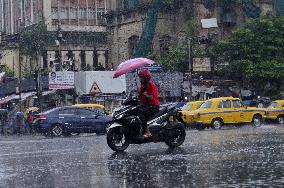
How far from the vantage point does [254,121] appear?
28969mm

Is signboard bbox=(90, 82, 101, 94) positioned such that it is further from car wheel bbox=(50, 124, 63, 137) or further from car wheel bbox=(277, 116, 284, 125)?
car wheel bbox=(277, 116, 284, 125)

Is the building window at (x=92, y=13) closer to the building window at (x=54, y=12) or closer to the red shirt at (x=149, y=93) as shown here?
the building window at (x=54, y=12)

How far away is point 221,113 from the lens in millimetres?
28188

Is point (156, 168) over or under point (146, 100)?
under

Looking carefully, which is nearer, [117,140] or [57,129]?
[117,140]

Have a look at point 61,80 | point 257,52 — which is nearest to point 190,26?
point 257,52

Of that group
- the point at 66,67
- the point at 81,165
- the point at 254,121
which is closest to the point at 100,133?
the point at 254,121

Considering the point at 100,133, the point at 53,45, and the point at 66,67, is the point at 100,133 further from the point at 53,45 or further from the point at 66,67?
the point at 53,45

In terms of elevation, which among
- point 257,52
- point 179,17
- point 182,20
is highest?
point 179,17

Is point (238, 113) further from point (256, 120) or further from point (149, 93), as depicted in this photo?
point (149, 93)

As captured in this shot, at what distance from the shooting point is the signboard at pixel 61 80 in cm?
3828

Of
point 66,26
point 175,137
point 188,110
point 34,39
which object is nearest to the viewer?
point 175,137

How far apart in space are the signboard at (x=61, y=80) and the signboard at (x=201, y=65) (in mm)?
9912

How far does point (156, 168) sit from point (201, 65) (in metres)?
35.5
